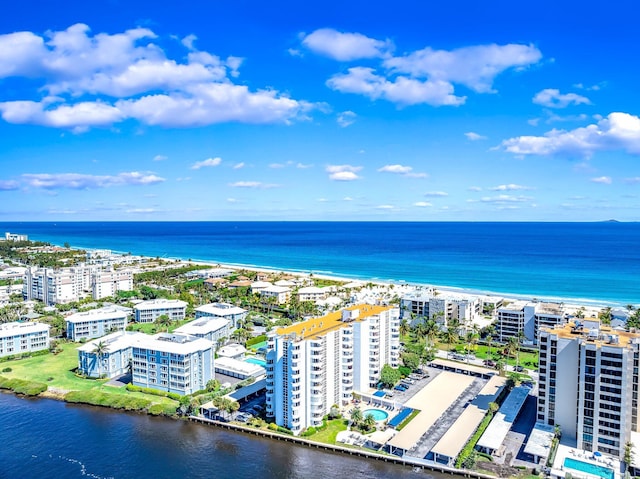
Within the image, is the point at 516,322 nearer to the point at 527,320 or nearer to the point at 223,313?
the point at 527,320

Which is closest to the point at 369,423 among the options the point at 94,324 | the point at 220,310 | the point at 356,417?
the point at 356,417

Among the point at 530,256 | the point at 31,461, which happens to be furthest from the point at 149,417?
the point at 530,256

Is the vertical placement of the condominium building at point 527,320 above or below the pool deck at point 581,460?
above

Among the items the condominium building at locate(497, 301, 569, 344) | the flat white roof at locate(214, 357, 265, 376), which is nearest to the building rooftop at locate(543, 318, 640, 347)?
the condominium building at locate(497, 301, 569, 344)

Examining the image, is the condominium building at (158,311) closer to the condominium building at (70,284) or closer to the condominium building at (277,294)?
the condominium building at (277,294)

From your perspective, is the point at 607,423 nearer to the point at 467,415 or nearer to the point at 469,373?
the point at 467,415

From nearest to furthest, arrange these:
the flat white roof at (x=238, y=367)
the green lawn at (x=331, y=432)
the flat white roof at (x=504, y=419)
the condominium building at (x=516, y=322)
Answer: the flat white roof at (x=504, y=419)
the green lawn at (x=331, y=432)
the flat white roof at (x=238, y=367)
the condominium building at (x=516, y=322)

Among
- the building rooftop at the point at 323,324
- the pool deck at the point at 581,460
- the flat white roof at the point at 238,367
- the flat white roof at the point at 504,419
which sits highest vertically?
the building rooftop at the point at 323,324

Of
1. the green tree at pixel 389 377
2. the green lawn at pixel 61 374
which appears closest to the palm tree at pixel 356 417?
the green tree at pixel 389 377
